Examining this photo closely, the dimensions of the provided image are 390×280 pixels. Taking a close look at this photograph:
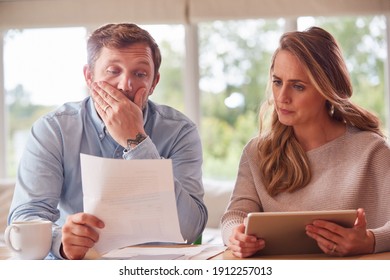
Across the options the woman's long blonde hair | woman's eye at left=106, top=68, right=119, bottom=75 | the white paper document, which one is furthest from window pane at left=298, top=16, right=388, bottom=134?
the white paper document

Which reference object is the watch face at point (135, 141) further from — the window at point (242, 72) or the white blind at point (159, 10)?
the window at point (242, 72)

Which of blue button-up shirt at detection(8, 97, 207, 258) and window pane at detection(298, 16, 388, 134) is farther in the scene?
window pane at detection(298, 16, 388, 134)

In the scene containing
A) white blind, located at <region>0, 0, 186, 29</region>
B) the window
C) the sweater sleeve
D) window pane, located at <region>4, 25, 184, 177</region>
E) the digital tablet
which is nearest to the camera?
the digital tablet

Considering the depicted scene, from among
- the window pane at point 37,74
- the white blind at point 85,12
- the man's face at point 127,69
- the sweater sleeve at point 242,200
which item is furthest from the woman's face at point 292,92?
the window pane at point 37,74

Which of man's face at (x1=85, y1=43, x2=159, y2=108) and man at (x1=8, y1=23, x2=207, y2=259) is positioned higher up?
man's face at (x1=85, y1=43, x2=159, y2=108)

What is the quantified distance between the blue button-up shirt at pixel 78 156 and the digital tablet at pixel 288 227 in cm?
28

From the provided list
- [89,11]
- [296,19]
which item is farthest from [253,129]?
[89,11]

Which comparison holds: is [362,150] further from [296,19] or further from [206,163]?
[206,163]

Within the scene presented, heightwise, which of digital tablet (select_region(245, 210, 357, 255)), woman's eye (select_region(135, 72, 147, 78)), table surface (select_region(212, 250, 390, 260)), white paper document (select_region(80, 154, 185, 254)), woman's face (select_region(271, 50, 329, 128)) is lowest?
table surface (select_region(212, 250, 390, 260))

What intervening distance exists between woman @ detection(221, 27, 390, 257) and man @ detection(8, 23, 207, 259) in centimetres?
13

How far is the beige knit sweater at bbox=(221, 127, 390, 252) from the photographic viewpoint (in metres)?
1.37

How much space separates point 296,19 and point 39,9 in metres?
0.75

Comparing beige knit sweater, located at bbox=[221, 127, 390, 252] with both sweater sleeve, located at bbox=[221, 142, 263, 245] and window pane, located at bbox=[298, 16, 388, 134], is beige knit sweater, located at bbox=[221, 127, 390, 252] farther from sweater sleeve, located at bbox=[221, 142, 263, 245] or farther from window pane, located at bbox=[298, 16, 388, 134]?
window pane, located at bbox=[298, 16, 388, 134]

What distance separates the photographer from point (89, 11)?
5.60ft
